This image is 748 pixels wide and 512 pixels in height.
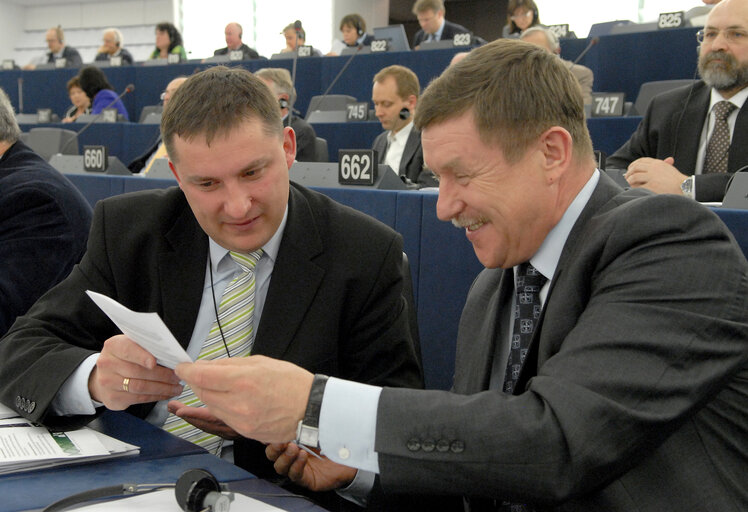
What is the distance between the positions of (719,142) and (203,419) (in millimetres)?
2820

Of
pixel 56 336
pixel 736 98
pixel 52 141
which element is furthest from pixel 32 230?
pixel 52 141

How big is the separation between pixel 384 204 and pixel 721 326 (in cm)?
199

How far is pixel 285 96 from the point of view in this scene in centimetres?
596

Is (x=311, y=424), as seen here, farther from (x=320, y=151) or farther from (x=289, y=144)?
(x=320, y=151)

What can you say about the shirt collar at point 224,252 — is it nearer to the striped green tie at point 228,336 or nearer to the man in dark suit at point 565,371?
the striped green tie at point 228,336

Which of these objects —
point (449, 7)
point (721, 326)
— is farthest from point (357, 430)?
point (449, 7)

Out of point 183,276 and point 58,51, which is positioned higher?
point 58,51

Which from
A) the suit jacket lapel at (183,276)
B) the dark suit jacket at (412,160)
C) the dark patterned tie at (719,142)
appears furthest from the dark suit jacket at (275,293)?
the dark suit jacket at (412,160)

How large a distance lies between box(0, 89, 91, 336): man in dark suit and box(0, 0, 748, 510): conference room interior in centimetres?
91

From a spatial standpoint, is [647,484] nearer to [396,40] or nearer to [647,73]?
[647,73]

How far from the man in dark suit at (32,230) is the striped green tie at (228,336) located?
2.72 feet

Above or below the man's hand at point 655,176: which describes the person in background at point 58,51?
above

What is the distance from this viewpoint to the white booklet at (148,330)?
3.41ft

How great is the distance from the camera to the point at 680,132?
11.5 feet
